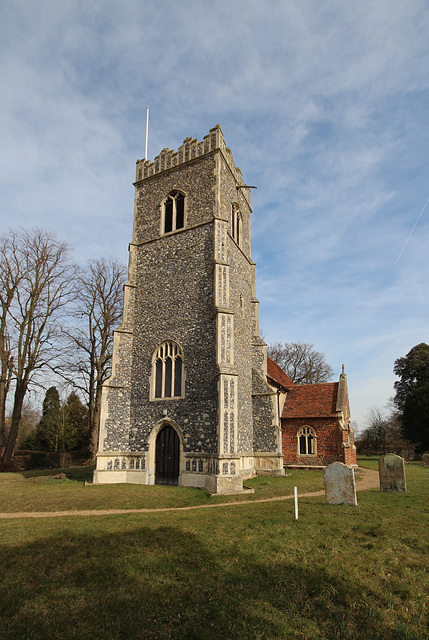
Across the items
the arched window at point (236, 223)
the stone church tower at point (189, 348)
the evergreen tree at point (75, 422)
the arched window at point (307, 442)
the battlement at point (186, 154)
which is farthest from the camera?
the evergreen tree at point (75, 422)

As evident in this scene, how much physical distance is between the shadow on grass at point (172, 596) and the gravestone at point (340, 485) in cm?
433

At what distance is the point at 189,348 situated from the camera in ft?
49.6

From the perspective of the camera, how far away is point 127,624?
12.3 ft

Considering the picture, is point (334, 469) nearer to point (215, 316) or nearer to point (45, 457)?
point (215, 316)

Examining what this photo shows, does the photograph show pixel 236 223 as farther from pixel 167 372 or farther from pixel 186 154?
pixel 167 372

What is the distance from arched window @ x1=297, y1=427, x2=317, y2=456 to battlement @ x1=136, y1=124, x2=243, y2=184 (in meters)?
14.0

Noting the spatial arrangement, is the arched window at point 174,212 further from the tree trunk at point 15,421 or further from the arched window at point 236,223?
the tree trunk at point 15,421

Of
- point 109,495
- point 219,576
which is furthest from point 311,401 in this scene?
point 219,576

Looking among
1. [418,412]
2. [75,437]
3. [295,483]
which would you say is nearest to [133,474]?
[295,483]

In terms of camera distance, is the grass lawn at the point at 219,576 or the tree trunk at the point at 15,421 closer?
the grass lawn at the point at 219,576

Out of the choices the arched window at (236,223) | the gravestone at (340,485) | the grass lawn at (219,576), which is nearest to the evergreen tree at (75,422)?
the arched window at (236,223)

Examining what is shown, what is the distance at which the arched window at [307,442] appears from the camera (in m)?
20.6

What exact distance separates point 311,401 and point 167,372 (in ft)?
33.8

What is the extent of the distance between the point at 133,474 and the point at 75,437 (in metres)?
18.4
